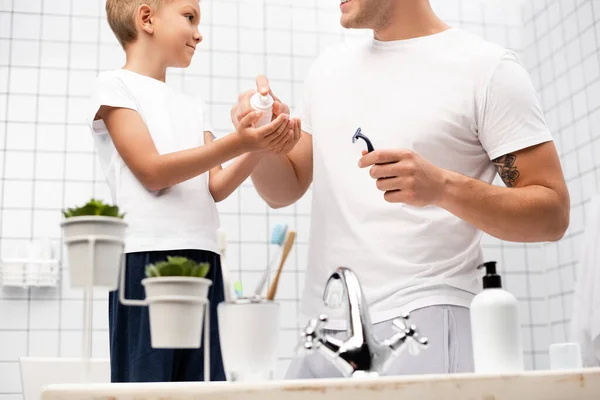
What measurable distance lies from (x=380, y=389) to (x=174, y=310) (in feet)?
0.79

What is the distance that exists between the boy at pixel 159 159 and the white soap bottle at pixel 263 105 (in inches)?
0.8

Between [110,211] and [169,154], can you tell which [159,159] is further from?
[110,211]

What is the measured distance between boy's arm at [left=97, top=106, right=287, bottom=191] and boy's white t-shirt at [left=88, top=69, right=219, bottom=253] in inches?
1.4

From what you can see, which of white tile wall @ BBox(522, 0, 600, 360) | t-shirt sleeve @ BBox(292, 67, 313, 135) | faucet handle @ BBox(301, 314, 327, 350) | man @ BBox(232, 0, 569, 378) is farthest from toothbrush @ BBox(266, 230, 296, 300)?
white tile wall @ BBox(522, 0, 600, 360)

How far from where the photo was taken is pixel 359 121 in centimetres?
140

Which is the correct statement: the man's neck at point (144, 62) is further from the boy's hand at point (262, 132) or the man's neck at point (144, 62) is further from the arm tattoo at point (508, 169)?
the arm tattoo at point (508, 169)

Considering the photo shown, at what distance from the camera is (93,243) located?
0.86 metres

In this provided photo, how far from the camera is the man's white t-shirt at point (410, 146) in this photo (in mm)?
1271


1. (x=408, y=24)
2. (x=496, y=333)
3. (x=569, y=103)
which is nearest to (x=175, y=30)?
(x=408, y=24)

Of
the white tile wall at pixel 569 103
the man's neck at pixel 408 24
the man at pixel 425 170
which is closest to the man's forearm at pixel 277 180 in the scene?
the man at pixel 425 170

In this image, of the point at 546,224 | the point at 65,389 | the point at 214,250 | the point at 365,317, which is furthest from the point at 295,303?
the point at 65,389

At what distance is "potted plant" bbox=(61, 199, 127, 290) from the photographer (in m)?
0.87

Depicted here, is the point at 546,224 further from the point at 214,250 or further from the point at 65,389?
the point at 65,389

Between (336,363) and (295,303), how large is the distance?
2069 millimetres
